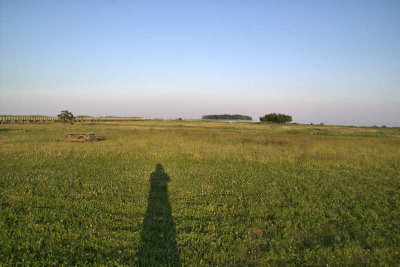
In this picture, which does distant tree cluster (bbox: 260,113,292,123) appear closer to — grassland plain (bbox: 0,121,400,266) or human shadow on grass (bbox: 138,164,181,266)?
grassland plain (bbox: 0,121,400,266)

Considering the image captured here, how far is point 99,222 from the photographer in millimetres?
5723

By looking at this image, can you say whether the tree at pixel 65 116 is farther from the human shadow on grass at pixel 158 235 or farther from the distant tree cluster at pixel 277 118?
the distant tree cluster at pixel 277 118

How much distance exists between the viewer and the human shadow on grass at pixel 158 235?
432 centimetres

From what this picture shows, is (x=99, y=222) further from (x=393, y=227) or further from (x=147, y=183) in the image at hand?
(x=393, y=227)

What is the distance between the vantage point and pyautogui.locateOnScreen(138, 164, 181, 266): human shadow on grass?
14.2 ft

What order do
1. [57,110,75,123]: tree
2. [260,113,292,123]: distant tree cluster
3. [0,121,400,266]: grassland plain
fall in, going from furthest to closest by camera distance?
[260,113,292,123]: distant tree cluster < [57,110,75,123]: tree < [0,121,400,266]: grassland plain

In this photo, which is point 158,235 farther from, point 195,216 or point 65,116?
point 65,116

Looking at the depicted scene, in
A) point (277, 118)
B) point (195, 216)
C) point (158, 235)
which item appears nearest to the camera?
point (158, 235)

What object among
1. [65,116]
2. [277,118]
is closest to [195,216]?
[65,116]

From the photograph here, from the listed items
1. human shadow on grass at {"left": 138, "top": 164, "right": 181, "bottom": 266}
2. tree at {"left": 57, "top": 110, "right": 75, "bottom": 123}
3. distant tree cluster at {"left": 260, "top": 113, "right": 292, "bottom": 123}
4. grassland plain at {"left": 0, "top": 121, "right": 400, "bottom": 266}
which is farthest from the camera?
distant tree cluster at {"left": 260, "top": 113, "right": 292, "bottom": 123}

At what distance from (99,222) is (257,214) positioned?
419cm

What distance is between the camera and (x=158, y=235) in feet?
17.0

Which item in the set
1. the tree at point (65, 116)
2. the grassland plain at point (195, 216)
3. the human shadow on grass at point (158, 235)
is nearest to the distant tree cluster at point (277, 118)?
the tree at point (65, 116)

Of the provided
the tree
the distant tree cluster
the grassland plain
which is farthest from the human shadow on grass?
the distant tree cluster
